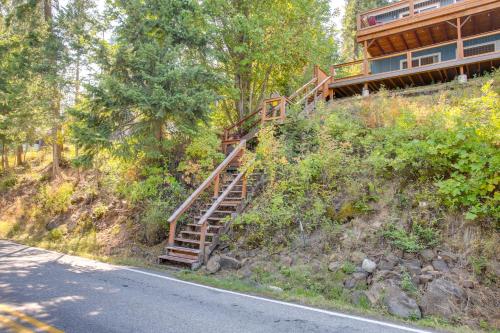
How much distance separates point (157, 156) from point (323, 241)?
6.84 m

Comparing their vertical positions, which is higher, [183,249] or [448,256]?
[448,256]

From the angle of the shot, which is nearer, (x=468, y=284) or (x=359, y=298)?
(x=468, y=284)

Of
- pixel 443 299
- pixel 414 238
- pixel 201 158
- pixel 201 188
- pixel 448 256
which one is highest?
pixel 201 158

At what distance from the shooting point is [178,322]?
4703 millimetres

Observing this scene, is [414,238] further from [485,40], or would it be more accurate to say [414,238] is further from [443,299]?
[485,40]

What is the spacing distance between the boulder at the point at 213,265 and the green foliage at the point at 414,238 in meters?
3.91

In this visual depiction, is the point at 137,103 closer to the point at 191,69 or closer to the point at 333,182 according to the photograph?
the point at 191,69

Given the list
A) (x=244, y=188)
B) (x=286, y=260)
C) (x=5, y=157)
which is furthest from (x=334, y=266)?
(x=5, y=157)

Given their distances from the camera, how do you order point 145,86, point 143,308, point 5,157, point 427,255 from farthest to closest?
point 5,157 → point 145,86 → point 427,255 → point 143,308

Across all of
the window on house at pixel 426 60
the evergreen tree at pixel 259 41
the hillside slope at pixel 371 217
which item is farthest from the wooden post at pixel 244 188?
the window on house at pixel 426 60

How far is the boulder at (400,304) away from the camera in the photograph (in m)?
5.21

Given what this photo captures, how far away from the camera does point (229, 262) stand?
7926 mm

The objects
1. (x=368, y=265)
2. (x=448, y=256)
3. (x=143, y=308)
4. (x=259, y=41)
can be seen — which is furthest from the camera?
(x=259, y=41)

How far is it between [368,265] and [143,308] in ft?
13.8
